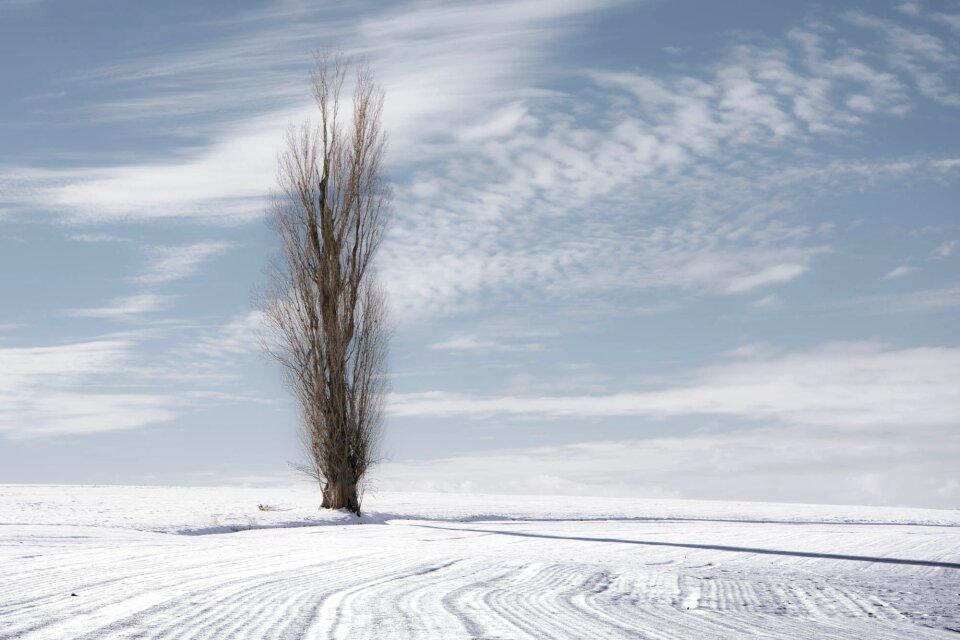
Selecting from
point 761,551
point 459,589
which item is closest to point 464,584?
point 459,589

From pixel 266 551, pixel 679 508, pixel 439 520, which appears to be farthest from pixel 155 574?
pixel 679 508

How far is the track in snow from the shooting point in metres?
4.66

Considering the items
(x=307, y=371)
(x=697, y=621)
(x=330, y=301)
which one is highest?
(x=330, y=301)

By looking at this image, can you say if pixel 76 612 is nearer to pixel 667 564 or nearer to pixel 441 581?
pixel 441 581

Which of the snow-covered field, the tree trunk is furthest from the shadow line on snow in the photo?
the tree trunk

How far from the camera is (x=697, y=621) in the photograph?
5.12 m

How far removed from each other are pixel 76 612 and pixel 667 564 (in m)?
6.43

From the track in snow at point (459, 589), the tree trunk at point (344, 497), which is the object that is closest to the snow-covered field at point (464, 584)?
the track in snow at point (459, 589)

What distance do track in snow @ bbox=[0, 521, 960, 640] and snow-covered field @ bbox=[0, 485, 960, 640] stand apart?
0.07 ft

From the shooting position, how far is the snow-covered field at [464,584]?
471 centimetres

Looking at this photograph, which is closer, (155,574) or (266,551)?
(155,574)

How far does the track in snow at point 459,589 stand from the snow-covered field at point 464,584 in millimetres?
22

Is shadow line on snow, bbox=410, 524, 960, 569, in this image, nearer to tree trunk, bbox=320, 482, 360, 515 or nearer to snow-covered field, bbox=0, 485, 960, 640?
snow-covered field, bbox=0, 485, 960, 640

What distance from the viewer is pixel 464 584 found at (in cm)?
695
